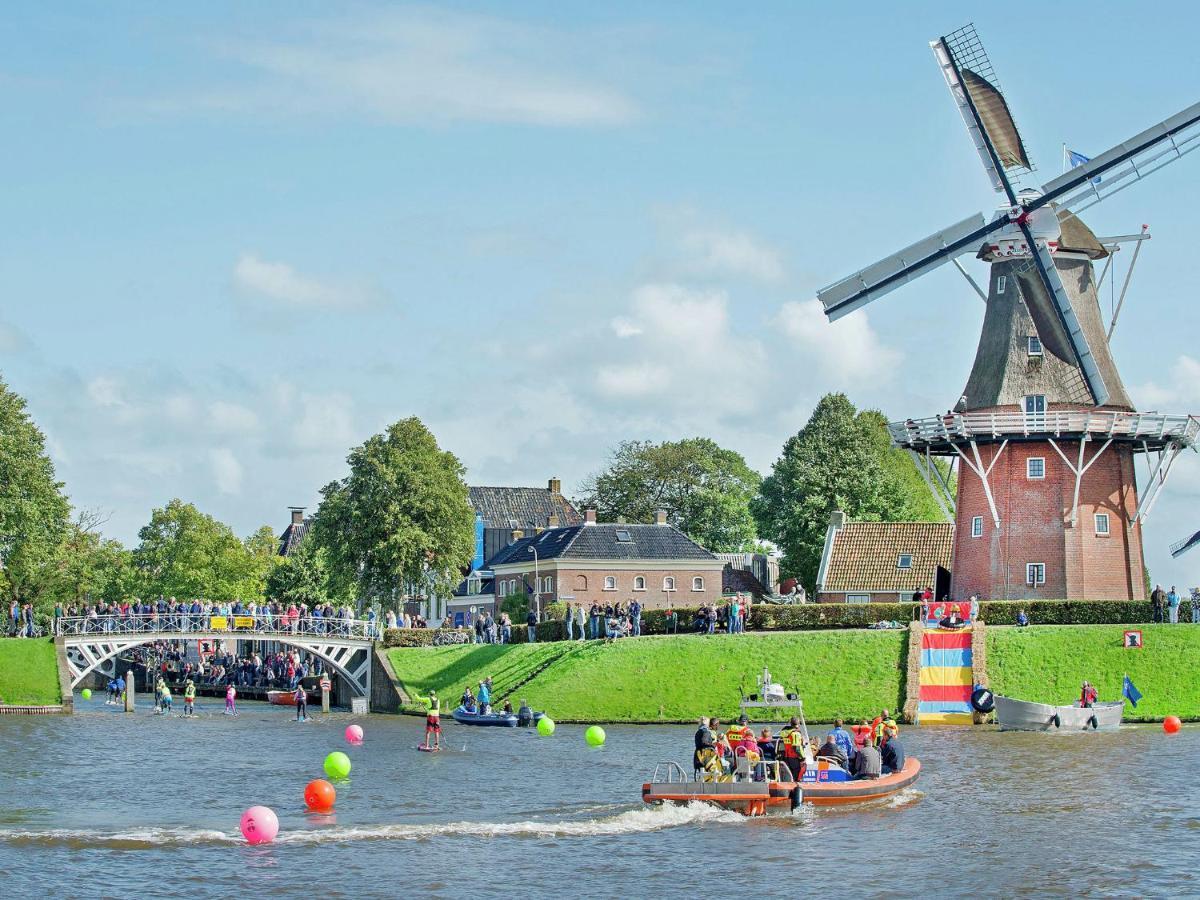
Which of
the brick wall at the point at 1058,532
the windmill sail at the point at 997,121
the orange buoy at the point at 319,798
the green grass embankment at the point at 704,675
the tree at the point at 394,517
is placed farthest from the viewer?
the tree at the point at 394,517

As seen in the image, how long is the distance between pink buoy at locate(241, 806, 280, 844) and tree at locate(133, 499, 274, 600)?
8354cm

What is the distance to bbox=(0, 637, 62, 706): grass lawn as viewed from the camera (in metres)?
71.1

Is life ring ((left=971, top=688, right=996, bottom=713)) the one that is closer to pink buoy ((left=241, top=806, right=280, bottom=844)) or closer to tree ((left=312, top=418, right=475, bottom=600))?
pink buoy ((left=241, top=806, right=280, bottom=844))

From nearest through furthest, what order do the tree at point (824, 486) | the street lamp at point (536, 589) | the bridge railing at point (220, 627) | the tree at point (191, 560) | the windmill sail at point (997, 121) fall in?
the windmill sail at point (997, 121) → the bridge railing at point (220, 627) → the street lamp at point (536, 589) → the tree at point (824, 486) → the tree at point (191, 560)

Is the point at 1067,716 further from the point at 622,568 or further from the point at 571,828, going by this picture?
the point at 622,568

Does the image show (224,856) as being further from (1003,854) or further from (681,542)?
(681,542)

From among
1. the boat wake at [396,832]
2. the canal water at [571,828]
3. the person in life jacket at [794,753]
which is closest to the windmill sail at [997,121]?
the canal water at [571,828]

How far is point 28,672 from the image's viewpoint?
72062mm

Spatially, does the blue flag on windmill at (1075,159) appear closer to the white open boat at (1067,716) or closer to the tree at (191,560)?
the white open boat at (1067,716)

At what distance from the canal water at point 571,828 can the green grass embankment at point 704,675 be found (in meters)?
8.54

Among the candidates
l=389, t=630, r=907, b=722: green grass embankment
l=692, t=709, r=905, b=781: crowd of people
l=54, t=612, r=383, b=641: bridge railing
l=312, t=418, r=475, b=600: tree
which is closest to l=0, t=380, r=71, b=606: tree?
l=54, t=612, r=383, b=641: bridge railing

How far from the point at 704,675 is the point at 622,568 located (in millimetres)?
36899

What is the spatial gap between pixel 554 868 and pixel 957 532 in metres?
43.0

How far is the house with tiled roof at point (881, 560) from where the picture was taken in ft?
277
